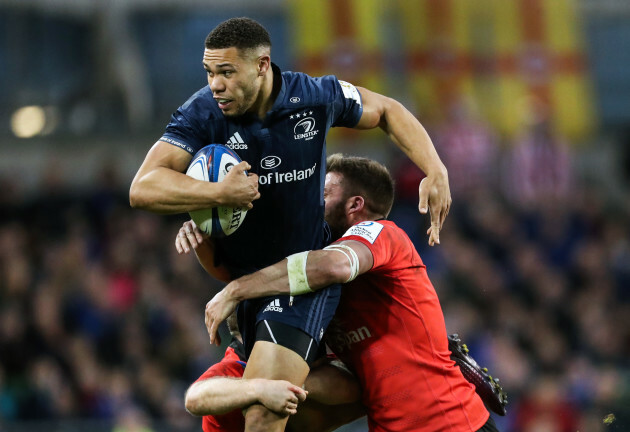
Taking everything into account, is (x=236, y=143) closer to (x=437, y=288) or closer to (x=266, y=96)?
(x=266, y=96)

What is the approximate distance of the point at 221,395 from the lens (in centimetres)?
516

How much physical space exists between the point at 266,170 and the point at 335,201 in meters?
0.72

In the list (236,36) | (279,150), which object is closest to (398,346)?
(279,150)

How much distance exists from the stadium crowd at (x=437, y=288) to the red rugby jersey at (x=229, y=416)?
12.7ft

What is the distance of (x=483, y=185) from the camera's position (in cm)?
1340

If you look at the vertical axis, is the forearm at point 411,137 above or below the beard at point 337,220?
above

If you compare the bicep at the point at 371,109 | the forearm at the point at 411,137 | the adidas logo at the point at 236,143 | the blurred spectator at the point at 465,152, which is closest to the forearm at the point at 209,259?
the adidas logo at the point at 236,143

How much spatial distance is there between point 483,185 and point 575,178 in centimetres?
197

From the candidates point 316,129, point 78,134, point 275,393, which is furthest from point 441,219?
point 78,134

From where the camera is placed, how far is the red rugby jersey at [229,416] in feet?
18.9

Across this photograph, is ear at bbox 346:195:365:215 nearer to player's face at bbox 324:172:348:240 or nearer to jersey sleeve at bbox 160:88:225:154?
player's face at bbox 324:172:348:240

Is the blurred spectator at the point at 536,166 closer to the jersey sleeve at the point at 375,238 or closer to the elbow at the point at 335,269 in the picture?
the jersey sleeve at the point at 375,238

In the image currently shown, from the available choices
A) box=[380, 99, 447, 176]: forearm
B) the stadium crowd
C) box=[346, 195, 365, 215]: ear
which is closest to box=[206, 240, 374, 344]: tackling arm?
box=[346, 195, 365, 215]: ear

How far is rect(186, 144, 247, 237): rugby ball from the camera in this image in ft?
16.1
